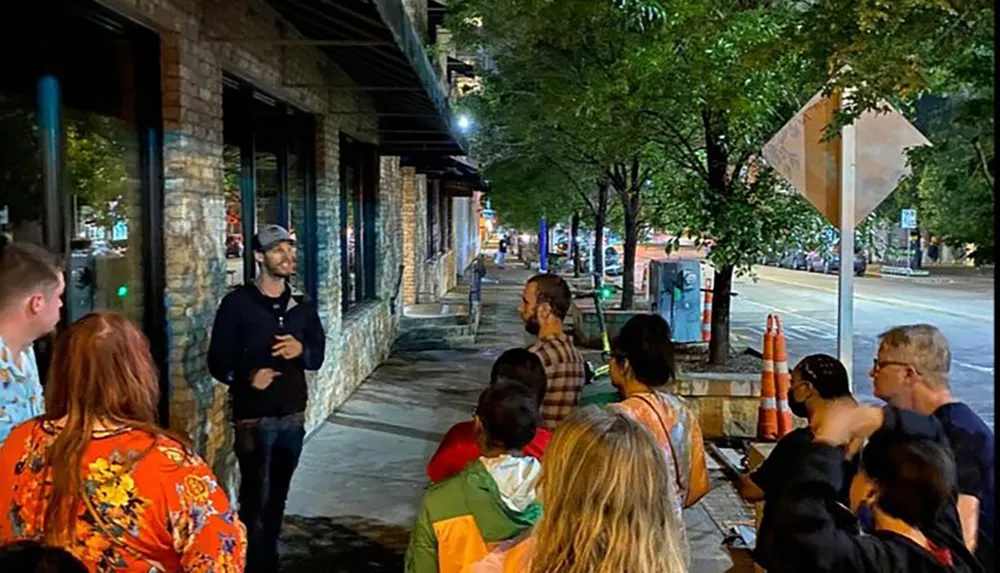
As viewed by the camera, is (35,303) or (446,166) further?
(446,166)

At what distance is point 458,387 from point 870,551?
989cm

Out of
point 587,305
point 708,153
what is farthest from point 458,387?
point 587,305

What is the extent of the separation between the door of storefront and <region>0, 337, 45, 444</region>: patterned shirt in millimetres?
1399

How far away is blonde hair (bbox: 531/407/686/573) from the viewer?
2.04 meters

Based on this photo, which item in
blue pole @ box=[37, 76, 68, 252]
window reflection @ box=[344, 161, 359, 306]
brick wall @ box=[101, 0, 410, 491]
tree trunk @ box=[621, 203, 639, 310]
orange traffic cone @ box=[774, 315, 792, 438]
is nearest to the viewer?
blue pole @ box=[37, 76, 68, 252]

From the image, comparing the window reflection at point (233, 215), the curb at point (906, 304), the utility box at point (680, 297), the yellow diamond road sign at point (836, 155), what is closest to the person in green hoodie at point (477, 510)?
the yellow diamond road sign at point (836, 155)

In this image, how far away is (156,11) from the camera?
5.29 metres

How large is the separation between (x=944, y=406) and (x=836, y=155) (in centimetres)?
278

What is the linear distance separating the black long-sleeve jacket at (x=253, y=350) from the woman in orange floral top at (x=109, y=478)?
2.64 meters

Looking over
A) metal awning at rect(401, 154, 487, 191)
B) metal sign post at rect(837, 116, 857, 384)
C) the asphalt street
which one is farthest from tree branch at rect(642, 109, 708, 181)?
metal awning at rect(401, 154, 487, 191)

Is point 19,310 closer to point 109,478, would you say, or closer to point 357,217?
point 109,478

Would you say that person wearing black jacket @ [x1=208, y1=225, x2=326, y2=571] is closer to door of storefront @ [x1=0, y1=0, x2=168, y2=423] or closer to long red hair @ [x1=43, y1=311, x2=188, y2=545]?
door of storefront @ [x1=0, y1=0, x2=168, y2=423]

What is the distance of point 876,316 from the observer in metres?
22.5

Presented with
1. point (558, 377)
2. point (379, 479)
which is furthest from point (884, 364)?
point (379, 479)
